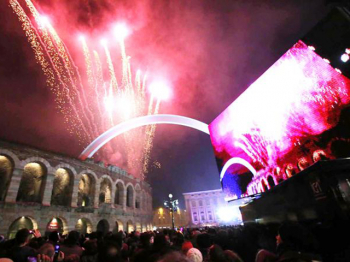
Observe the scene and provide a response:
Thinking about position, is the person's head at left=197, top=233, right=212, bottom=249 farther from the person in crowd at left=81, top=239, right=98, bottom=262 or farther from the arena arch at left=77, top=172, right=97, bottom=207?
the arena arch at left=77, top=172, right=97, bottom=207

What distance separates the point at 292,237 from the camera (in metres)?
2.79

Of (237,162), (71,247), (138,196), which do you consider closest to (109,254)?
(71,247)

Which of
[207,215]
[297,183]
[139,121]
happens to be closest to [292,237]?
[297,183]

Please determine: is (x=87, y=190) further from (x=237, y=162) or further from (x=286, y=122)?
(x=286, y=122)

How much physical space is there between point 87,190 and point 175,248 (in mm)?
28699

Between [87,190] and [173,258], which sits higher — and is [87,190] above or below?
above

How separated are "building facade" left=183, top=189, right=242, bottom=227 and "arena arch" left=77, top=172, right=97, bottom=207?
6555 cm

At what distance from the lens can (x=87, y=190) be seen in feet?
89.0

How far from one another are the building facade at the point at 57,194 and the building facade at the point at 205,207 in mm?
54467

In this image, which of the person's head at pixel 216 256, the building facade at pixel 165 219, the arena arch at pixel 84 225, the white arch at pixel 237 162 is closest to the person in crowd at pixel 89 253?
the person's head at pixel 216 256

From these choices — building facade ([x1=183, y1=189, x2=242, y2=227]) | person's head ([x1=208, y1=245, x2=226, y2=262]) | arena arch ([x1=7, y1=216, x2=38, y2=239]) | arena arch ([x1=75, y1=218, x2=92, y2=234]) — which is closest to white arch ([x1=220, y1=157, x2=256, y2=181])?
person's head ([x1=208, y1=245, x2=226, y2=262])

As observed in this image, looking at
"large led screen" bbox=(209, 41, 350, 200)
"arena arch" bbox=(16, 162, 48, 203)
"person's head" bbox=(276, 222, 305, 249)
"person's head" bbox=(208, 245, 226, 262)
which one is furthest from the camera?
"arena arch" bbox=(16, 162, 48, 203)

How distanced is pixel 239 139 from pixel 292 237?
1458cm

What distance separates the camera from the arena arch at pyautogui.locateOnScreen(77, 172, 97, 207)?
25733 millimetres
